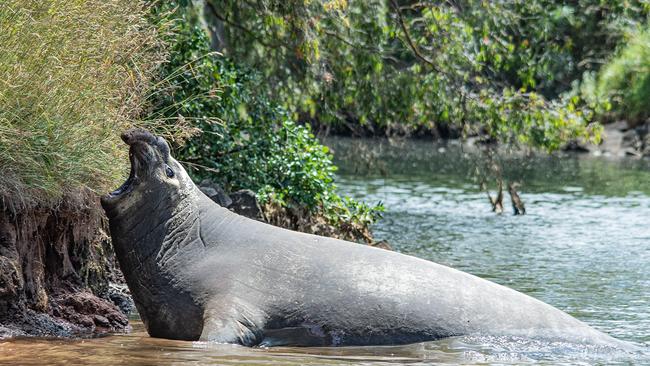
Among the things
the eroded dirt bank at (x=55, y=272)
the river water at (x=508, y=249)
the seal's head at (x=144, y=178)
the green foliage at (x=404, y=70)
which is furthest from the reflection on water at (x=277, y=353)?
the green foliage at (x=404, y=70)

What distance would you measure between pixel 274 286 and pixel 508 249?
8125 mm

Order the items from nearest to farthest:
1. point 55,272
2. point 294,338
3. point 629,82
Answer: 1. point 294,338
2. point 55,272
3. point 629,82

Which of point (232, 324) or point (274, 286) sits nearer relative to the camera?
point (232, 324)

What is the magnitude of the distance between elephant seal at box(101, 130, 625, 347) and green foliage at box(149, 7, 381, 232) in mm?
5110

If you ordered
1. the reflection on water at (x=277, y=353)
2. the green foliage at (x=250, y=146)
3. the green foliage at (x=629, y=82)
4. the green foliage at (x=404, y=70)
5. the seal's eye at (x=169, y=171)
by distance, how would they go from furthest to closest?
the green foliage at (x=629, y=82) < the green foliage at (x=404, y=70) < the green foliage at (x=250, y=146) < the seal's eye at (x=169, y=171) < the reflection on water at (x=277, y=353)

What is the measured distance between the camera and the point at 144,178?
8203 mm

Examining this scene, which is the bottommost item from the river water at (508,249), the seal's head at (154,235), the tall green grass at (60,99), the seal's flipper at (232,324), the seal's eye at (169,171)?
the river water at (508,249)

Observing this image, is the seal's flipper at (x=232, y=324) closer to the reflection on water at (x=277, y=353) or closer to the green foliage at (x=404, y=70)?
the reflection on water at (x=277, y=353)

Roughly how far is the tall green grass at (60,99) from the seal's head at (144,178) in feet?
1.26

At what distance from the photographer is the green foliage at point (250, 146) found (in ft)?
45.3

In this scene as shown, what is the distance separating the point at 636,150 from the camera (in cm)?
3409

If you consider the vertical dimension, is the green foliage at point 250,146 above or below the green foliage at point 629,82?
above

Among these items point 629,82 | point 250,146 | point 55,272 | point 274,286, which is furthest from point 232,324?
point 629,82

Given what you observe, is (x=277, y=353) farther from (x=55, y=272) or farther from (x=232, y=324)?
(x=55, y=272)
